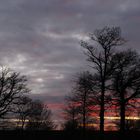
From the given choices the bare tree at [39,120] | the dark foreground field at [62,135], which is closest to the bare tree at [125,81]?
the dark foreground field at [62,135]

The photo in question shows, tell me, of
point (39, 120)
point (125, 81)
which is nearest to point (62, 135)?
point (125, 81)

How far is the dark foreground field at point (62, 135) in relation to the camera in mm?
37344

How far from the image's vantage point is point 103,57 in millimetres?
37531

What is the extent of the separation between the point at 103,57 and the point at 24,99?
51.2 feet

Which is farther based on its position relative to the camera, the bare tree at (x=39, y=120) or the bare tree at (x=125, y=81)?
the bare tree at (x=39, y=120)

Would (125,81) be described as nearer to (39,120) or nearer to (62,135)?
(62,135)

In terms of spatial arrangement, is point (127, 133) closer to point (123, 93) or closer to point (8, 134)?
point (123, 93)

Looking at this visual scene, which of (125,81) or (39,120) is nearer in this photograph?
(125,81)

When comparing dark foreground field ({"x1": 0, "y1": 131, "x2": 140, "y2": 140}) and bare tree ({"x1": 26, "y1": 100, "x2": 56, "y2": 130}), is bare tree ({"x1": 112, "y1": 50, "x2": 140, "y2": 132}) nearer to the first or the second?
dark foreground field ({"x1": 0, "y1": 131, "x2": 140, "y2": 140})

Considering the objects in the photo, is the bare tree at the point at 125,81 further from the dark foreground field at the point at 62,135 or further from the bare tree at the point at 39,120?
the bare tree at the point at 39,120

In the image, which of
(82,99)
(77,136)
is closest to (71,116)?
(82,99)

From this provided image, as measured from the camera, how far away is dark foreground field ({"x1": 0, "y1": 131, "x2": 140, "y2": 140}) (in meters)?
37.3

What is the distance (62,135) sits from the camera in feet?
126

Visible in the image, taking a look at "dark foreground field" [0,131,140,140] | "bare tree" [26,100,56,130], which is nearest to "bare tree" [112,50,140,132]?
"dark foreground field" [0,131,140,140]
